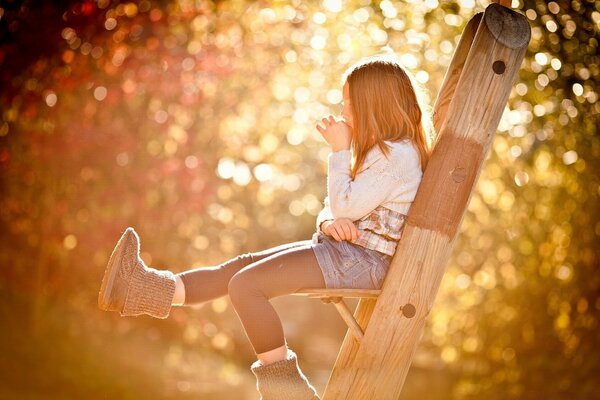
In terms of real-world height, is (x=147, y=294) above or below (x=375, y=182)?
below

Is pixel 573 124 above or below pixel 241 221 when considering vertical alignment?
above

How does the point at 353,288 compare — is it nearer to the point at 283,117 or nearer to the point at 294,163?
the point at 283,117

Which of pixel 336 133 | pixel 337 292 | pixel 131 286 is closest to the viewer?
pixel 337 292

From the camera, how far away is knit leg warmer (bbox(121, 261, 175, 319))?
2.71 m

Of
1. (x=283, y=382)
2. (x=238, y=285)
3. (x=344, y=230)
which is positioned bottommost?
(x=283, y=382)

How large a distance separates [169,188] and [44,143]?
112 centimetres

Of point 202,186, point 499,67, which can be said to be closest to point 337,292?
point 499,67

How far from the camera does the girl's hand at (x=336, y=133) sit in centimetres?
280

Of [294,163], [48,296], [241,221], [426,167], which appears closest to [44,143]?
[48,296]

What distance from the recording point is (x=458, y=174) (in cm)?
273

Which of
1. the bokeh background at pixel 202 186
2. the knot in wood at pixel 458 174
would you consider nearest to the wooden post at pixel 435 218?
the knot in wood at pixel 458 174

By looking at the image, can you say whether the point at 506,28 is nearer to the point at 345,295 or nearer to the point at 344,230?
the point at 344,230

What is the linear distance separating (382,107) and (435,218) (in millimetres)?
431

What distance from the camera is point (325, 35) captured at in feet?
22.2
